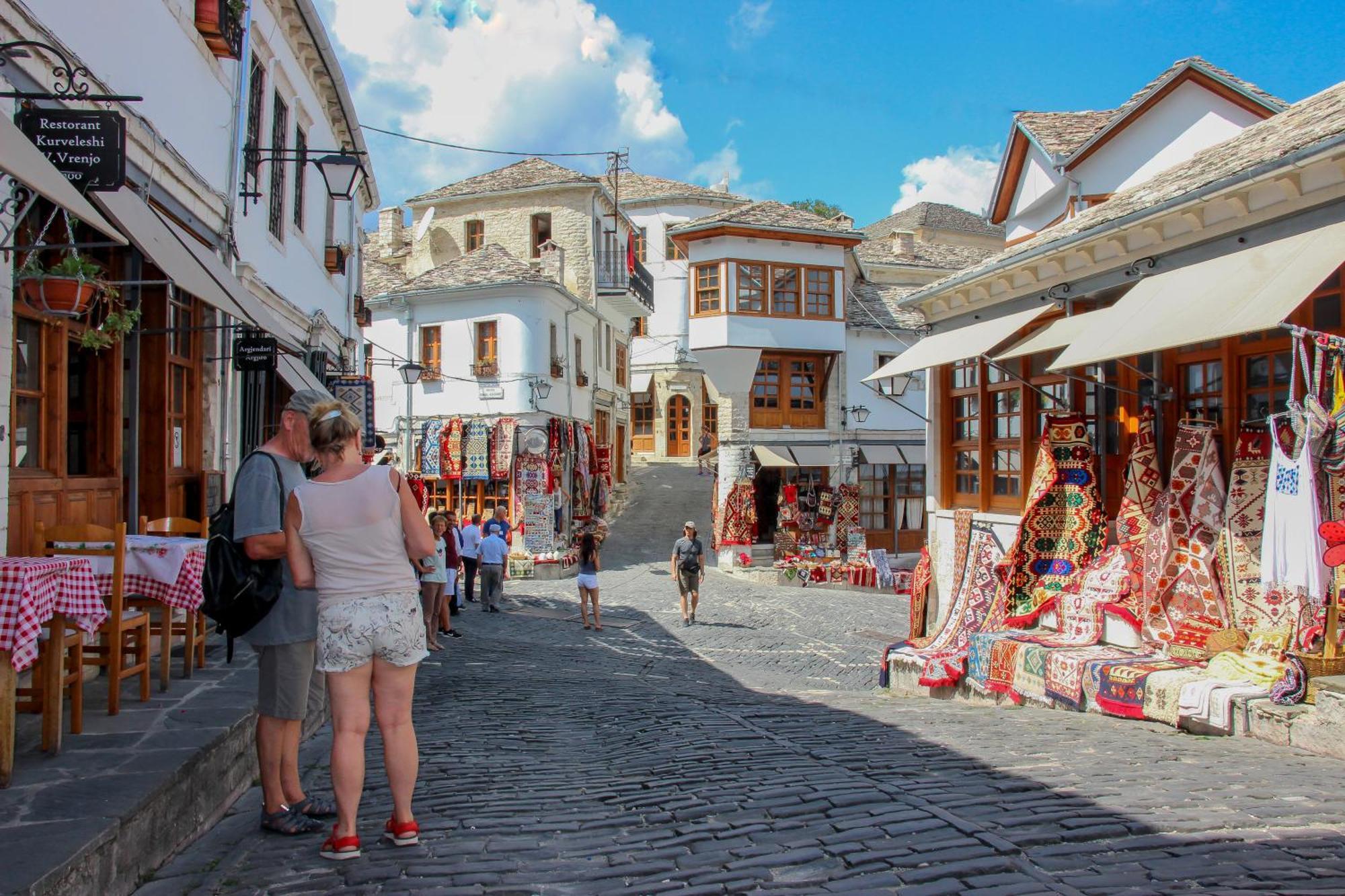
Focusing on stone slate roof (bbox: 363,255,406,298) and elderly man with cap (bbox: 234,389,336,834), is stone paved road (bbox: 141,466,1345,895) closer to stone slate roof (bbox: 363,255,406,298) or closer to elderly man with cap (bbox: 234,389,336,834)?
elderly man with cap (bbox: 234,389,336,834)

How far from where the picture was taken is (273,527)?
423 cm

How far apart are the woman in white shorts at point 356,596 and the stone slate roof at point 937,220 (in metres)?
48.4

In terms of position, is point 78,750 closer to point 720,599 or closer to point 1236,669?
point 1236,669

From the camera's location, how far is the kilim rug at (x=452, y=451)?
968 inches

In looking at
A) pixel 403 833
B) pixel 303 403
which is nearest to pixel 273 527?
pixel 303 403

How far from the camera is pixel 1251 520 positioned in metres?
8.01

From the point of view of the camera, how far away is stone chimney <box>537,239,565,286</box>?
2648 centimetres

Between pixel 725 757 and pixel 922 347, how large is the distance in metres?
8.05

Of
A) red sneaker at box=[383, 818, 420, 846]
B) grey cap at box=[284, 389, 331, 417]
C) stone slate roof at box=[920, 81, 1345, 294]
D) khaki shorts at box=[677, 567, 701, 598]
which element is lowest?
khaki shorts at box=[677, 567, 701, 598]

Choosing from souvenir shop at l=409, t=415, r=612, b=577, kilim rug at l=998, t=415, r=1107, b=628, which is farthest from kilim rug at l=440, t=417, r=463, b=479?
kilim rug at l=998, t=415, r=1107, b=628

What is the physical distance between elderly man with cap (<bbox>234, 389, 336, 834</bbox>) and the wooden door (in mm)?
36160

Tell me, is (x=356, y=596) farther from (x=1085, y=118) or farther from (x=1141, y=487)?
(x=1085, y=118)

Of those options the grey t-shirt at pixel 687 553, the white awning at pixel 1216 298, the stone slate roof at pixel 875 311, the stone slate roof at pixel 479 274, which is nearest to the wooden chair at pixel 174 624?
the white awning at pixel 1216 298

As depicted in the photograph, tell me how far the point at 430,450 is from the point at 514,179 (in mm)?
11718
